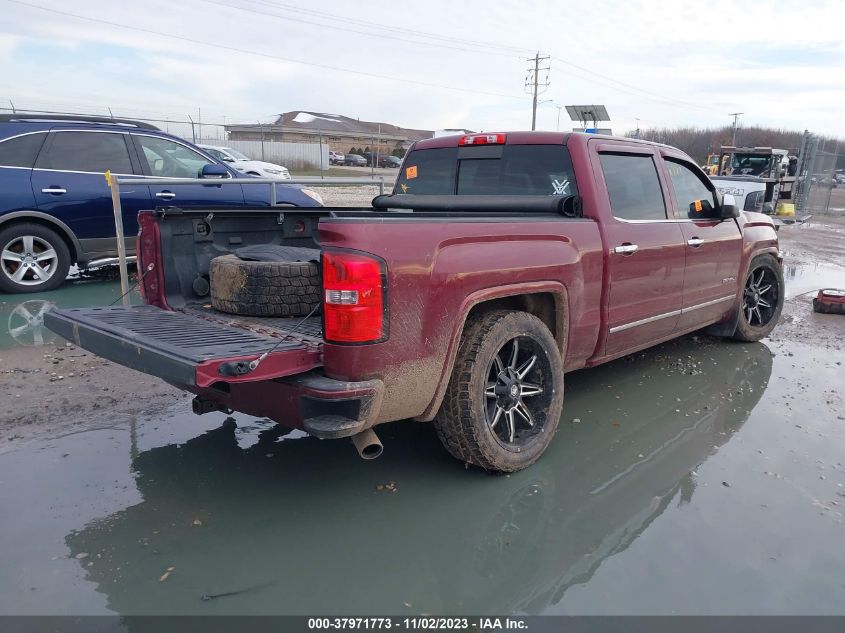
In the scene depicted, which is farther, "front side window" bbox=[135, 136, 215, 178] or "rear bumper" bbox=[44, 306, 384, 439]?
"front side window" bbox=[135, 136, 215, 178]

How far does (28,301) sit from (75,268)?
1926 millimetres

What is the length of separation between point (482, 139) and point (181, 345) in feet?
8.59

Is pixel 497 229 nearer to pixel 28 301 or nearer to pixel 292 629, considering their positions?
pixel 292 629

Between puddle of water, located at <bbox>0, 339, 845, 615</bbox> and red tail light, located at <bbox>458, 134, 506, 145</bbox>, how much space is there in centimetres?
197

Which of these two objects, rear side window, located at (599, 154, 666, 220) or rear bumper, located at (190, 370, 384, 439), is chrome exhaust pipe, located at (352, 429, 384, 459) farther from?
rear side window, located at (599, 154, 666, 220)

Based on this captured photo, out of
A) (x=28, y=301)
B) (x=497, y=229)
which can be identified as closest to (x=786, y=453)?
(x=497, y=229)

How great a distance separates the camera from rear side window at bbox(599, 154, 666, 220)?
14.1 feet

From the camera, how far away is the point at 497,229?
3.33 m

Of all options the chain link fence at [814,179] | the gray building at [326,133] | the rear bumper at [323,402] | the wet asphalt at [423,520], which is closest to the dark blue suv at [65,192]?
the wet asphalt at [423,520]

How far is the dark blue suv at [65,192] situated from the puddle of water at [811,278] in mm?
7977

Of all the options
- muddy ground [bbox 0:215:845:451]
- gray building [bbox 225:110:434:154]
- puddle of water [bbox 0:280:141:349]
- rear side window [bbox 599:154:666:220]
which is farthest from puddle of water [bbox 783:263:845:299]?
gray building [bbox 225:110:434:154]

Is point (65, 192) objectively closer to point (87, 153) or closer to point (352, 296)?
point (87, 153)

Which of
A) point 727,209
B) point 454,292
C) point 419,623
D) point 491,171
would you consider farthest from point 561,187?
point 419,623

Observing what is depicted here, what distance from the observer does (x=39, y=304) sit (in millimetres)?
6910
